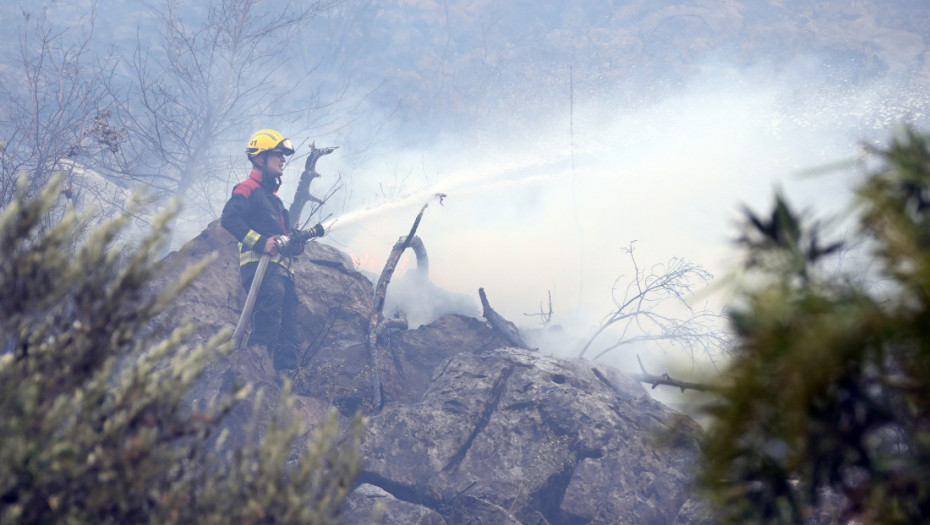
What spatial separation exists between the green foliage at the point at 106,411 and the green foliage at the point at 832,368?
4.42ft

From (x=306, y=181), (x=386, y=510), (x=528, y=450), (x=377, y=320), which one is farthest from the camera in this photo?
(x=306, y=181)

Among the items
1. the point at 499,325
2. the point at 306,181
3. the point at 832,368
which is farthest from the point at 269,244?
the point at 832,368

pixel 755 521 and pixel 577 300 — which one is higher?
pixel 577 300

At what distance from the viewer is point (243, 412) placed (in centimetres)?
716

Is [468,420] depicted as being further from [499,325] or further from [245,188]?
[245,188]

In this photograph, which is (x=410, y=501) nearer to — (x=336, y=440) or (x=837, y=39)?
(x=336, y=440)

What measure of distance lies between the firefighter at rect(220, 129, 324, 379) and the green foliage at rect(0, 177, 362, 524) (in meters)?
5.66

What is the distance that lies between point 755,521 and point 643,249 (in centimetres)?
1935

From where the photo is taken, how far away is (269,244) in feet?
25.0

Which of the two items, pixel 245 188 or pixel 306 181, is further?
pixel 306 181

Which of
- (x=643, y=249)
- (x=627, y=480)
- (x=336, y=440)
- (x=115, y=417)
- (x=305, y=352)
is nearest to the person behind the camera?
(x=115, y=417)

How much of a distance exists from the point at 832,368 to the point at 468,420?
5715mm

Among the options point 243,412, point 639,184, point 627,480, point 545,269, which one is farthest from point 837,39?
point 243,412

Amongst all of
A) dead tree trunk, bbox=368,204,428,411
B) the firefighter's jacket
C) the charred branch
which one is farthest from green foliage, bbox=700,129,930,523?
the charred branch
